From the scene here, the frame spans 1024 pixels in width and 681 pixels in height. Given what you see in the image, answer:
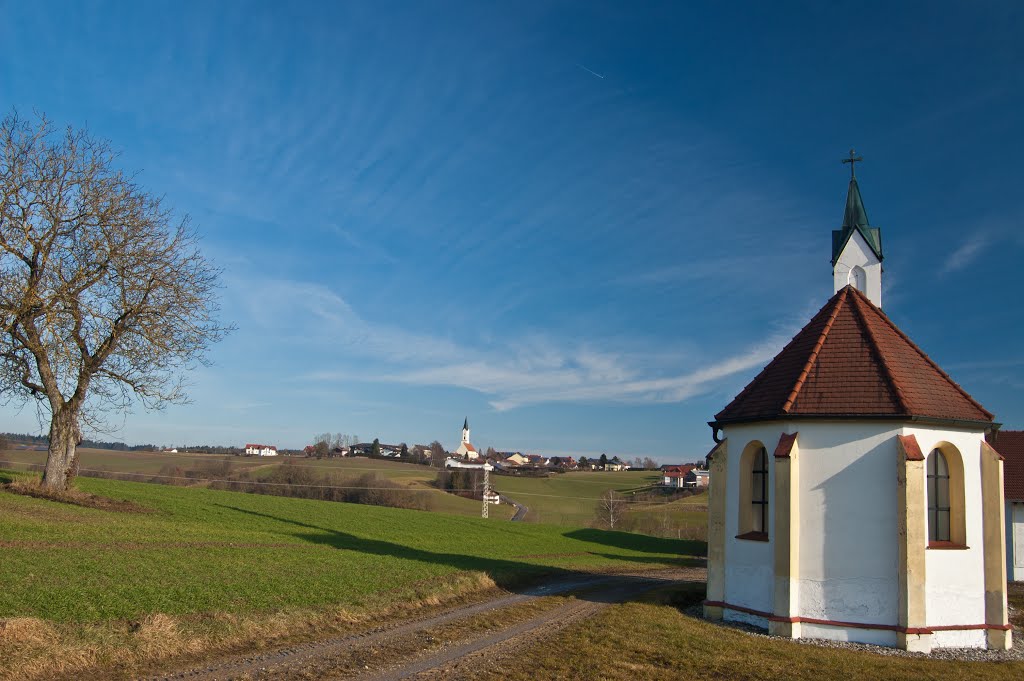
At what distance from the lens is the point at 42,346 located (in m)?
23.1

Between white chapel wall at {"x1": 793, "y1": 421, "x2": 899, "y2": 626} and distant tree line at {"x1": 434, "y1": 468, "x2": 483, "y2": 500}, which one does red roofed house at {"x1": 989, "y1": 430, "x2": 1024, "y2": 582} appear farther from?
distant tree line at {"x1": 434, "y1": 468, "x2": 483, "y2": 500}

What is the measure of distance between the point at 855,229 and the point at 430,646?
629 inches

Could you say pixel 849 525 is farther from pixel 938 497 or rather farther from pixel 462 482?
pixel 462 482

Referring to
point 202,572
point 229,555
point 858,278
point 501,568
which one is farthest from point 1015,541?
point 202,572

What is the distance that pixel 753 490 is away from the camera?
16500mm

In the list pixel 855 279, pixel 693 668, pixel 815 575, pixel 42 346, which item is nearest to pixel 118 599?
pixel 693 668

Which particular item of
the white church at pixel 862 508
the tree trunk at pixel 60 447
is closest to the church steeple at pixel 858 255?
the white church at pixel 862 508

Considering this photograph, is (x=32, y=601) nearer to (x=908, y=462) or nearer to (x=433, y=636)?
(x=433, y=636)

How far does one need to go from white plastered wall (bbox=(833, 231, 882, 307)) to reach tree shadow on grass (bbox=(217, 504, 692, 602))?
1125 centimetres

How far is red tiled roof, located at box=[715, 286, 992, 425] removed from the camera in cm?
1507

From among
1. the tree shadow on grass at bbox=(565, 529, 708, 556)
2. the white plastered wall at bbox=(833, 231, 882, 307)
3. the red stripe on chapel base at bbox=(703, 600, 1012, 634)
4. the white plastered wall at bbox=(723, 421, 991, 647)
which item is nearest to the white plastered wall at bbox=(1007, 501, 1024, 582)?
the tree shadow on grass at bbox=(565, 529, 708, 556)

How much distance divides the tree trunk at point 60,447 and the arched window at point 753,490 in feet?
75.0

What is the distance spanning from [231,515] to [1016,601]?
94.4ft

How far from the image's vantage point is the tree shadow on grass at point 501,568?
2019 centimetres
